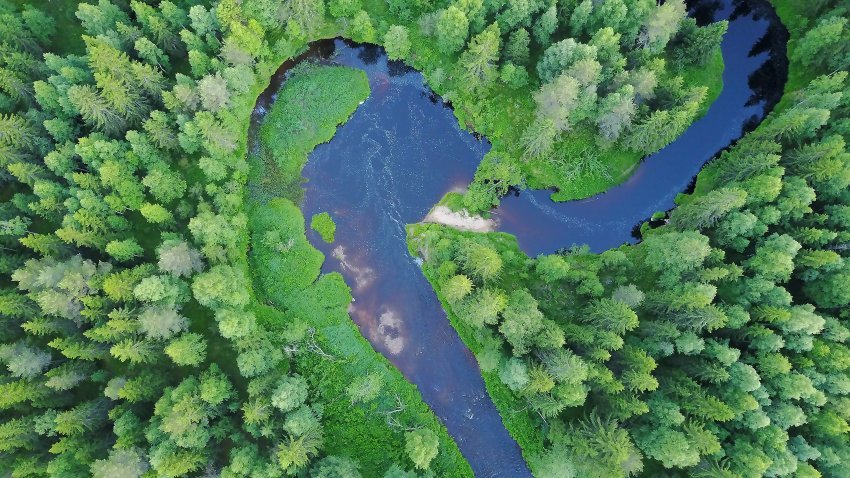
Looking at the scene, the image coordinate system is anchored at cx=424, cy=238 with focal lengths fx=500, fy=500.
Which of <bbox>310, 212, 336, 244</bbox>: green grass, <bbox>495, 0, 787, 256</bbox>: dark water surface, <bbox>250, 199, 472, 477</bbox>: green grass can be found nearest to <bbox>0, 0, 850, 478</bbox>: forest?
<bbox>250, 199, 472, 477</bbox>: green grass

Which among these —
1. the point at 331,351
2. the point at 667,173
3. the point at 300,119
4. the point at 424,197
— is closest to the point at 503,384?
the point at 331,351

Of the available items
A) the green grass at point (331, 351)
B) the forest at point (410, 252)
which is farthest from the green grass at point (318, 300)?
the forest at point (410, 252)

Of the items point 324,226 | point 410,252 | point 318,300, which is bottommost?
point 318,300

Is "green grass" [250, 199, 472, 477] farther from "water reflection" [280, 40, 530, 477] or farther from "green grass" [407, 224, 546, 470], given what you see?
"green grass" [407, 224, 546, 470]

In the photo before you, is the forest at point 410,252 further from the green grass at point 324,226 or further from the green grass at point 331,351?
the green grass at point 324,226

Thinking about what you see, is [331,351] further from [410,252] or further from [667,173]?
[667,173]

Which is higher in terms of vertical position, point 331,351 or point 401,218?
point 401,218

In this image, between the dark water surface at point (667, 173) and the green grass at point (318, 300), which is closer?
the green grass at point (318, 300)
